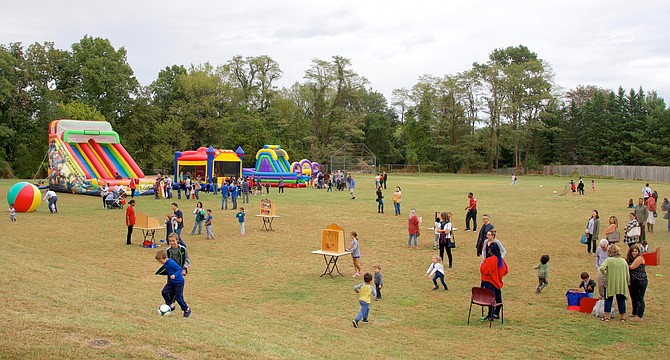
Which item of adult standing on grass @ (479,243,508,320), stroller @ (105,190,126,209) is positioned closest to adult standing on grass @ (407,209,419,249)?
adult standing on grass @ (479,243,508,320)

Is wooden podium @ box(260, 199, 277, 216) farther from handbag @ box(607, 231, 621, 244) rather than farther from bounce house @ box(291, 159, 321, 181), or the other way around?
bounce house @ box(291, 159, 321, 181)

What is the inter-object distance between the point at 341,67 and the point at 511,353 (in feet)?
240

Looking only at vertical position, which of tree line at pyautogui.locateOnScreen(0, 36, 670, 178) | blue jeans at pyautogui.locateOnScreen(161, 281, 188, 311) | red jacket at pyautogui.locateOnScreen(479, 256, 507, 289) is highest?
tree line at pyautogui.locateOnScreen(0, 36, 670, 178)

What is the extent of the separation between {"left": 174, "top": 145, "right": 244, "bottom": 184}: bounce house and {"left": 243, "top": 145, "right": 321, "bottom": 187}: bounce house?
2987 millimetres

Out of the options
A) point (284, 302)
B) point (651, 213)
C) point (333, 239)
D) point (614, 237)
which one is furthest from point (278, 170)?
point (284, 302)

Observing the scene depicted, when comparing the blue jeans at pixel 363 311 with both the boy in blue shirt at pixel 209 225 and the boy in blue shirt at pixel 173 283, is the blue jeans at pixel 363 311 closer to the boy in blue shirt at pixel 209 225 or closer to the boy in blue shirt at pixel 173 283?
the boy in blue shirt at pixel 173 283

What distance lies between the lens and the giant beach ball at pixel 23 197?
82.9 ft

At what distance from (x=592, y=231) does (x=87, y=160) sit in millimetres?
31408

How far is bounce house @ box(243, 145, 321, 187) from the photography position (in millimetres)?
45562

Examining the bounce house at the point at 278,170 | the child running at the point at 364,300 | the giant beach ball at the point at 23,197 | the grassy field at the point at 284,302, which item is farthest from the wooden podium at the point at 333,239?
the bounce house at the point at 278,170

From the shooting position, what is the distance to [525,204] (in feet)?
108

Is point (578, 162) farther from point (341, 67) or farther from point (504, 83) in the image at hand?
point (341, 67)

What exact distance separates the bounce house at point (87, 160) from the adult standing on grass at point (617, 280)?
29853 millimetres

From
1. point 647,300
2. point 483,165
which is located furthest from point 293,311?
point 483,165
